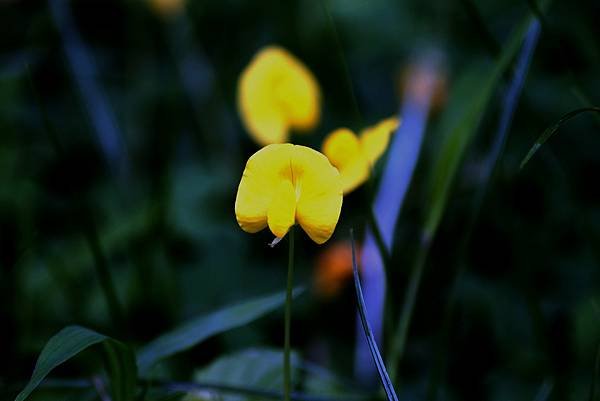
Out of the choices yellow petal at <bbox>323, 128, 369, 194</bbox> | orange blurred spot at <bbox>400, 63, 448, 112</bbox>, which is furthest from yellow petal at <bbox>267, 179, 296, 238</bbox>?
orange blurred spot at <bbox>400, 63, 448, 112</bbox>

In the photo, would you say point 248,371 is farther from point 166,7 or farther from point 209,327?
point 166,7

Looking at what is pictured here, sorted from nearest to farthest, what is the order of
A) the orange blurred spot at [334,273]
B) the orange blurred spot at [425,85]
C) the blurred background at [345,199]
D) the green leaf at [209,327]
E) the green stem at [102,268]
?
the green leaf at [209,327], the green stem at [102,268], the blurred background at [345,199], the orange blurred spot at [334,273], the orange blurred spot at [425,85]

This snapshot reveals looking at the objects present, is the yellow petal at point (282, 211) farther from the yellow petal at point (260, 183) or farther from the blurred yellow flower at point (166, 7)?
the blurred yellow flower at point (166, 7)

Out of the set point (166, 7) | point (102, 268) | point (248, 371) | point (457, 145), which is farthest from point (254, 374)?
point (166, 7)

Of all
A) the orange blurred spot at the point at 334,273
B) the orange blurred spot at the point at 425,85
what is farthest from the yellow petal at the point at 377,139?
the orange blurred spot at the point at 425,85

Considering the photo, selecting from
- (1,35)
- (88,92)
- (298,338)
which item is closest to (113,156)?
(88,92)

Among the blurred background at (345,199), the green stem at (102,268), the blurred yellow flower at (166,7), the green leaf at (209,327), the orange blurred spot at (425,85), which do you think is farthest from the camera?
the blurred yellow flower at (166,7)

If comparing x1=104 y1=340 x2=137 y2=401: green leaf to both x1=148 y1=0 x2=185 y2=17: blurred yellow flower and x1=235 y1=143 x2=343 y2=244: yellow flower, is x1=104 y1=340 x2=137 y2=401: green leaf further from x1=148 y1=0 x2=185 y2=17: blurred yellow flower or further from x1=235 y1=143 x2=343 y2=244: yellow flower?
x1=148 y1=0 x2=185 y2=17: blurred yellow flower
